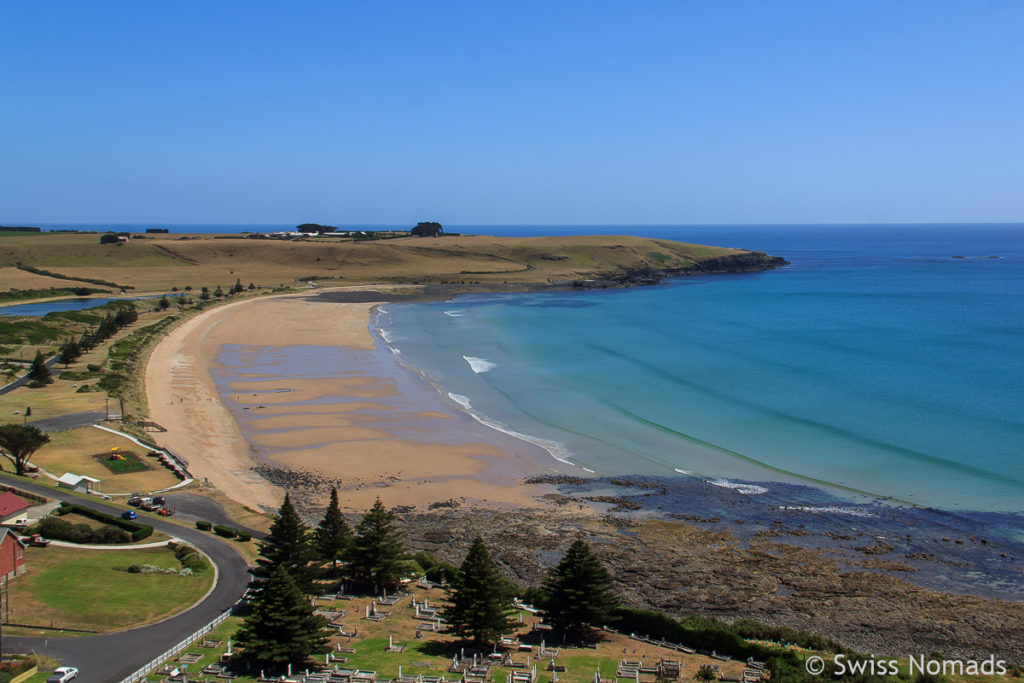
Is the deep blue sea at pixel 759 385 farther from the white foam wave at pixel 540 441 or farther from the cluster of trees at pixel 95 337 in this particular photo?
the cluster of trees at pixel 95 337

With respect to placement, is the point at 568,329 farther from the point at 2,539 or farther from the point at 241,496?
the point at 2,539

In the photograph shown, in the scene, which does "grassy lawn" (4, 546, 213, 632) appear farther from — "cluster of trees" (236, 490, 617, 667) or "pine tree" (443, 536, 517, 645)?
"pine tree" (443, 536, 517, 645)

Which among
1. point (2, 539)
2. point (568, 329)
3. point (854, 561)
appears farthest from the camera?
point (568, 329)

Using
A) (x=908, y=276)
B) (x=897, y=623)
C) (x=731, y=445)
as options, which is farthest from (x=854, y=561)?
(x=908, y=276)

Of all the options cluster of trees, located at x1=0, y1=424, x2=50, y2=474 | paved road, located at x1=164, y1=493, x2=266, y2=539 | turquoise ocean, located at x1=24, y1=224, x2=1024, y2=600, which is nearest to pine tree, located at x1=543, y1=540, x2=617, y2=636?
turquoise ocean, located at x1=24, y1=224, x2=1024, y2=600

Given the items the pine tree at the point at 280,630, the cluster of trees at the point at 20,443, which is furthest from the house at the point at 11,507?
the pine tree at the point at 280,630
